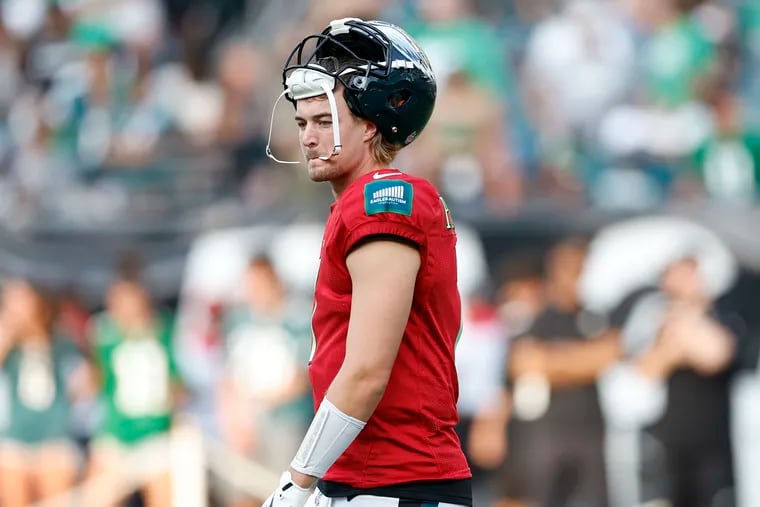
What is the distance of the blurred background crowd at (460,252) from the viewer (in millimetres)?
8070

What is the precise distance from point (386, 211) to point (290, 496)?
723mm

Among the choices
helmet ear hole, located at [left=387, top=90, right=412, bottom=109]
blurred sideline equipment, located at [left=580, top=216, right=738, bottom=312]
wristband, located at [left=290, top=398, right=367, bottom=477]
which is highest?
blurred sideline equipment, located at [left=580, top=216, right=738, bottom=312]

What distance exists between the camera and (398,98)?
3.12 m

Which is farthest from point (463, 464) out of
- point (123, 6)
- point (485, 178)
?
point (123, 6)

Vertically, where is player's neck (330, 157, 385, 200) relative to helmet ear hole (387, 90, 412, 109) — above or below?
below

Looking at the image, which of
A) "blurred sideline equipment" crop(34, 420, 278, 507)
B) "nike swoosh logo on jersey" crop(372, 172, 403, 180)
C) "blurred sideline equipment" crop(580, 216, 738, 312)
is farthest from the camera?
"blurred sideline equipment" crop(34, 420, 278, 507)

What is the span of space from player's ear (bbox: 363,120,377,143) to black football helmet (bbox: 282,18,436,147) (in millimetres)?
14

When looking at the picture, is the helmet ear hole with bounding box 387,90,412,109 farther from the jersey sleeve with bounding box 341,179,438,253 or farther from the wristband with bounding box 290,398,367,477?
the wristband with bounding box 290,398,367,477

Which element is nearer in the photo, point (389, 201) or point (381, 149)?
point (389, 201)

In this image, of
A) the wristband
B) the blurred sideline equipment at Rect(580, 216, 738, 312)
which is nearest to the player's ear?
the wristband

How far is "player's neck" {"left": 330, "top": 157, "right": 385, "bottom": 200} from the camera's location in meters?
3.13

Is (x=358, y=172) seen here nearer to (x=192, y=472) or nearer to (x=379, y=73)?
(x=379, y=73)

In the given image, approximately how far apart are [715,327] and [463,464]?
522 cm

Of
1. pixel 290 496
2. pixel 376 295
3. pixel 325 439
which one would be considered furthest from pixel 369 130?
pixel 290 496
